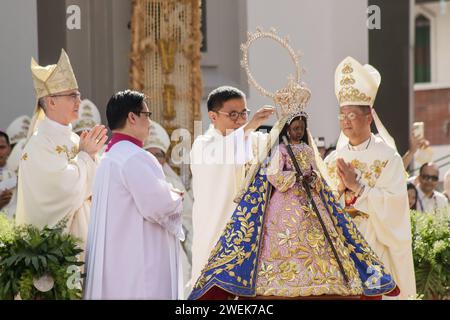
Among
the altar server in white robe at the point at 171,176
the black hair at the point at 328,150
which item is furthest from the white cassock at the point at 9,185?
the black hair at the point at 328,150

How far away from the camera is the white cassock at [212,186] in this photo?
9.59 metres

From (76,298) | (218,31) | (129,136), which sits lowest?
(76,298)

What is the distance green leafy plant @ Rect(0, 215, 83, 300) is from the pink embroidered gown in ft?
3.81

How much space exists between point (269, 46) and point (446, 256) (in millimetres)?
3796

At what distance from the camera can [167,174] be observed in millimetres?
11594

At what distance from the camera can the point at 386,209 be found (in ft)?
32.3

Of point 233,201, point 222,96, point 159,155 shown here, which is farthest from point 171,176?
point 233,201

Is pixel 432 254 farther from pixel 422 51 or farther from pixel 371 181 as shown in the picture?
pixel 422 51

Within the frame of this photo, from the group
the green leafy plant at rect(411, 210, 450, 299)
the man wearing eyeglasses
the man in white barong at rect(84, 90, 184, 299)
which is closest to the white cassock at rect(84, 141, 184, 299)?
the man in white barong at rect(84, 90, 184, 299)

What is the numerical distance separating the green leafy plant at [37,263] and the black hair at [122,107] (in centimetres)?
89

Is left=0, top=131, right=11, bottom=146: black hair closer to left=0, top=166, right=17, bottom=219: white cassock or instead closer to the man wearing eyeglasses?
left=0, top=166, right=17, bottom=219: white cassock

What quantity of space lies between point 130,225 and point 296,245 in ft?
3.25
